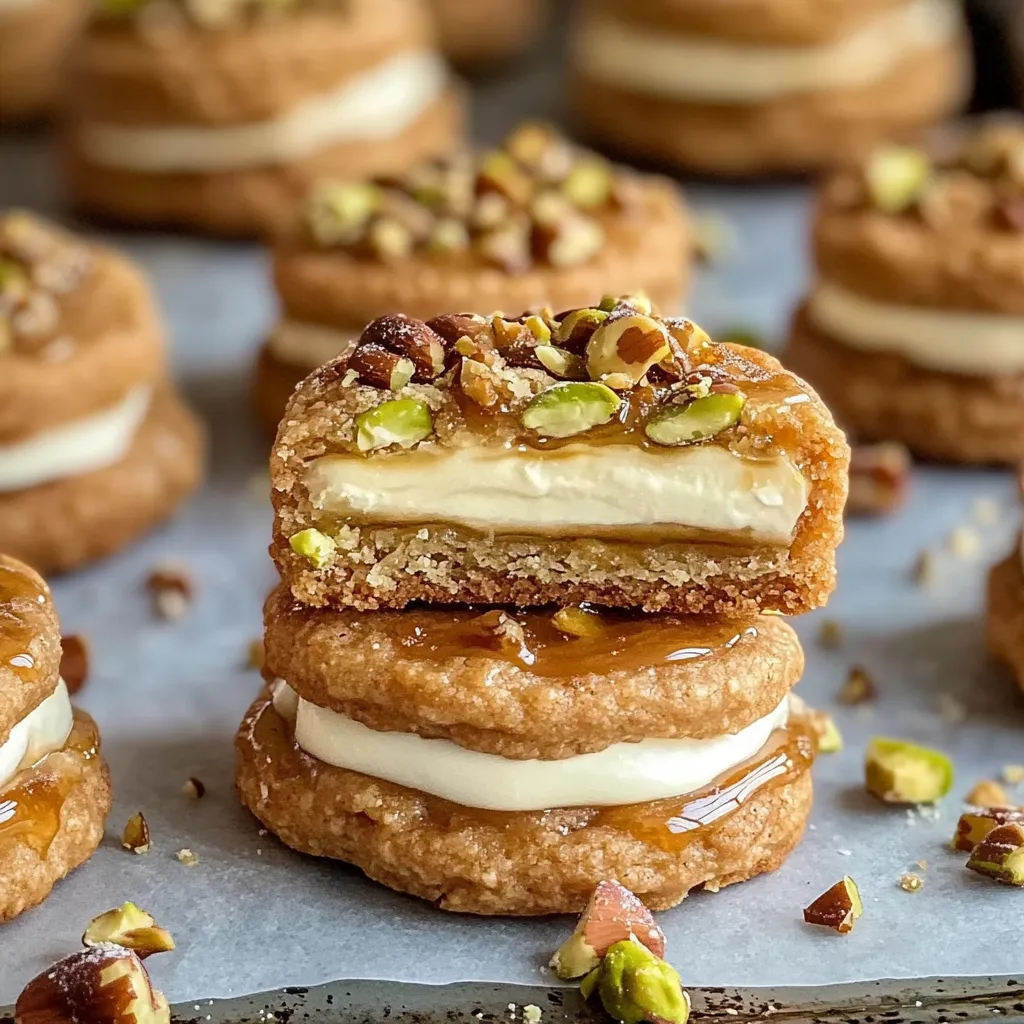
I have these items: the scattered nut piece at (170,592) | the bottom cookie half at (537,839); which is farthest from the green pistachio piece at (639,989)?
the scattered nut piece at (170,592)

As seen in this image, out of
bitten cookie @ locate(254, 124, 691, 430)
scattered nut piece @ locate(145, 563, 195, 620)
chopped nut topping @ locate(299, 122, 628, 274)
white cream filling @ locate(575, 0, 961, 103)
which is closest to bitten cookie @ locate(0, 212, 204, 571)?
scattered nut piece @ locate(145, 563, 195, 620)

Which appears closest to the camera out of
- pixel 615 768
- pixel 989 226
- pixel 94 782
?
pixel 615 768

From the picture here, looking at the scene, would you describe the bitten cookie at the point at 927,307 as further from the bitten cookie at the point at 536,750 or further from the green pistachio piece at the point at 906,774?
the bitten cookie at the point at 536,750

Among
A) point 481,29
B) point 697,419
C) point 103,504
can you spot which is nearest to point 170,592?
point 103,504

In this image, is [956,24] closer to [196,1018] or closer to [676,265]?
[676,265]

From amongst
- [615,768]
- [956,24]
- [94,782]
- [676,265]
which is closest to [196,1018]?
[94,782]

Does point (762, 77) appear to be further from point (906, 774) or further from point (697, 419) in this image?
point (697, 419)
